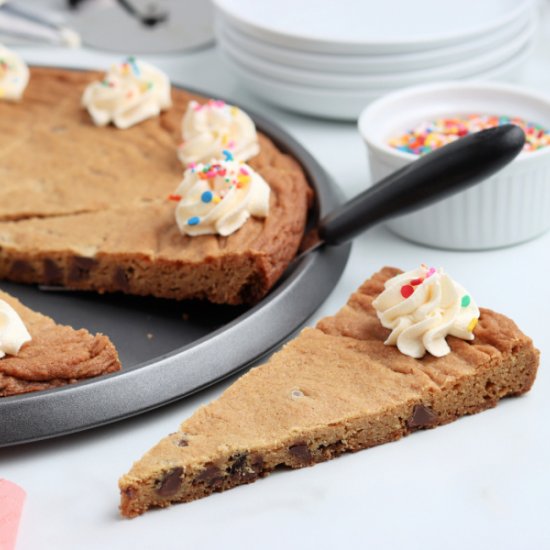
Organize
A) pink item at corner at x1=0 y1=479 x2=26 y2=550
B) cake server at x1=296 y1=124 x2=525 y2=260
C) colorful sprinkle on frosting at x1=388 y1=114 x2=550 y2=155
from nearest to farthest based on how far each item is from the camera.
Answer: pink item at corner at x1=0 y1=479 x2=26 y2=550, cake server at x1=296 y1=124 x2=525 y2=260, colorful sprinkle on frosting at x1=388 y1=114 x2=550 y2=155

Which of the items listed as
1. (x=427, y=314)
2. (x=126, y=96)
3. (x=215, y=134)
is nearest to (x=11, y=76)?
(x=126, y=96)

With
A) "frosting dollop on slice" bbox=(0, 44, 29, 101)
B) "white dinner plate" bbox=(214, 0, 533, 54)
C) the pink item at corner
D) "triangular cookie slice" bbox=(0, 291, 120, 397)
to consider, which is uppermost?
"white dinner plate" bbox=(214, 0, 533, 54)

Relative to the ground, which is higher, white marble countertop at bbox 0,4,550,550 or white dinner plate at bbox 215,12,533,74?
white dinner plate at bbox 215,12,533,74

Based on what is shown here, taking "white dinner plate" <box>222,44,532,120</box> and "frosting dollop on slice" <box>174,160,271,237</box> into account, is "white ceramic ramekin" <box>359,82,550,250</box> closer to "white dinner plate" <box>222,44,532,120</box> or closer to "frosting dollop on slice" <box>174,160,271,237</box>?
"white dinner plate" <box>222,44,532,120</box>

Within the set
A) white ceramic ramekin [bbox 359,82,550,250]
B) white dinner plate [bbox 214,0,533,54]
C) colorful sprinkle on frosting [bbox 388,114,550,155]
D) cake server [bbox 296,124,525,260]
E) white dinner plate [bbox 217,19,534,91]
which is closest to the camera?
cake server [bbox 296,124,525,260]

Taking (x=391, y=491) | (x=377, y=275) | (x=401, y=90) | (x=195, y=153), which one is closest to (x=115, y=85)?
(x=195, y=153)

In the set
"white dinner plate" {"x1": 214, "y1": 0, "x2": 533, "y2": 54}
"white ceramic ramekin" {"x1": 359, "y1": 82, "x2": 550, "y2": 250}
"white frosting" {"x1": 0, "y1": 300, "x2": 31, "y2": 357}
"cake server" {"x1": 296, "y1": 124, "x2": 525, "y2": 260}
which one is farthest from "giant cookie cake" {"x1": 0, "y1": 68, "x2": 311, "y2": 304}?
"white dinner plate" {"x1": 214, "y1": 0, "x2": 533, "y2": 54}

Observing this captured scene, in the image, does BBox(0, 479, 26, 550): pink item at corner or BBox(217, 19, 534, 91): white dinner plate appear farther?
BBox(217, 19, 534, 91): white dinner plate

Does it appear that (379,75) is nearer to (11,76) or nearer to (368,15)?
(368,15)
